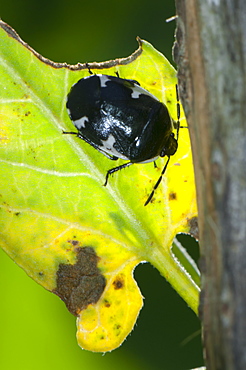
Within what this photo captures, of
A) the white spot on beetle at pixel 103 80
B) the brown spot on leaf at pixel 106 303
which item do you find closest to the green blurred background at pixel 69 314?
the brown spot on leaf at pixel 106 303

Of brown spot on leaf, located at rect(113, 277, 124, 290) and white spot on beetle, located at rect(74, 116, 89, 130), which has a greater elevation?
white spot on beetle, located at rect(74, 116, 89, 130)

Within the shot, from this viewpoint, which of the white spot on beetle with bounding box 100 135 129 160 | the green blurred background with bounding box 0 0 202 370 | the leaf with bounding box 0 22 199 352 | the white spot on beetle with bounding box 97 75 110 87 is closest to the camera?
the leaf with bounding box 0 22 199 352

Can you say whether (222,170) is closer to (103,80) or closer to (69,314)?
(103,80)

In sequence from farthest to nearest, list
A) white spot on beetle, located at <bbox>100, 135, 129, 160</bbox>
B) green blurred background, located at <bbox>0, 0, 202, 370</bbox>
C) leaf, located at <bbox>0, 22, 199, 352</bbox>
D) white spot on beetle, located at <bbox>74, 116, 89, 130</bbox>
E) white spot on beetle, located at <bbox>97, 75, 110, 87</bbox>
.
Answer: green blurred background, located at <bbox>0, 0, 202, 370</bbox>
white spot on beetle, located at <bbox>97, 75, 110, 87</bbox>
white spot on beetle, located at <bbox>100, 135, 129, 160</bbox>
white spot on beetle, located at <bbox>74, 116, 89, 130</bbox>
leaf, located at <bbox>0, 22, 199, 352</bbox>

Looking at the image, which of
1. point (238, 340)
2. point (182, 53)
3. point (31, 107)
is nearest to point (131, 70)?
point (31, 107)

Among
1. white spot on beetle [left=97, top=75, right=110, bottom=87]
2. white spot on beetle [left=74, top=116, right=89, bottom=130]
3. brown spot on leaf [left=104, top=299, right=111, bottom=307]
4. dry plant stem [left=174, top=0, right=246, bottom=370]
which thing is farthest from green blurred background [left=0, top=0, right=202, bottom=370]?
dry plant stem [left=174, top=0, right=246, bottom=370]

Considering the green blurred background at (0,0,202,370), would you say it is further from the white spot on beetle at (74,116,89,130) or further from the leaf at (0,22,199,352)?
the white spot on beetle at (74,116,89,130)

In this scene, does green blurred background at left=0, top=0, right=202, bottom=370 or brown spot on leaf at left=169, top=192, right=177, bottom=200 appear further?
green blurred background at left=0, top=0, right=202, bottom=370
